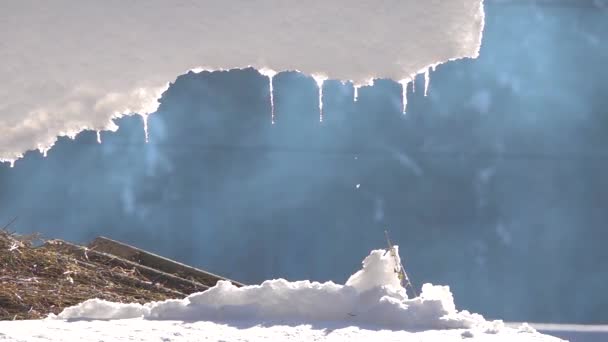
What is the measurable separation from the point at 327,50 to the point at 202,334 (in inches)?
40.6

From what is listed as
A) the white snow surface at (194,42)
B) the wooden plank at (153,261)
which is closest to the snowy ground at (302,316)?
the white snow surface at (194,42)

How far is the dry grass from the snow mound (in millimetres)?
688

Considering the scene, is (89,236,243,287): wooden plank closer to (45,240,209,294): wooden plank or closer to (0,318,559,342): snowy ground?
(45,240,209,294): wooden plank

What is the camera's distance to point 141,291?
128 inches

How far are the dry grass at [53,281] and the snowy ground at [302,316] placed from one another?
2.40 ft

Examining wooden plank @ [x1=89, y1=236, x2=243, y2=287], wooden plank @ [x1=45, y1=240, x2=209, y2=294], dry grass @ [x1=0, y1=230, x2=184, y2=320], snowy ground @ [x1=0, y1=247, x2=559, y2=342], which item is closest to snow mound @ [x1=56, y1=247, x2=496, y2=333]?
snowy ground @ [x1=0, y1=247, x2=559, y2=342]

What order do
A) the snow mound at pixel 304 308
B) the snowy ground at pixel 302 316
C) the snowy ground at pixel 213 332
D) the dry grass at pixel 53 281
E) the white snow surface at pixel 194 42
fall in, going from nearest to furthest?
the snowy ground at pixel 213 332
the snowy ground at pixel 302 316
the snow mound at pixel 304 308
the white snow surface at pixel 194 42
the dry grass at pixel 53 281

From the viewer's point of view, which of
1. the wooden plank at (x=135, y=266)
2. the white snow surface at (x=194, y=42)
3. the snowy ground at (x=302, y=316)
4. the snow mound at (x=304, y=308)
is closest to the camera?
the snowy ground at (x=302, y=316)

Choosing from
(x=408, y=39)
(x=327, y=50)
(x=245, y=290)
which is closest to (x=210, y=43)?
(x=327, y=50)

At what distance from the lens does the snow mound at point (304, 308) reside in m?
2.01

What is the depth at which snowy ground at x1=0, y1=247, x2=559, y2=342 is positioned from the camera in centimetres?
185

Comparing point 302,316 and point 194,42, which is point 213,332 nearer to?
point 302,316

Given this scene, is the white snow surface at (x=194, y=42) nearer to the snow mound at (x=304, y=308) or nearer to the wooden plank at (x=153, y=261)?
the snow mound at (x=304, y=308)

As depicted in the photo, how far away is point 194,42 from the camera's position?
2568 mm
